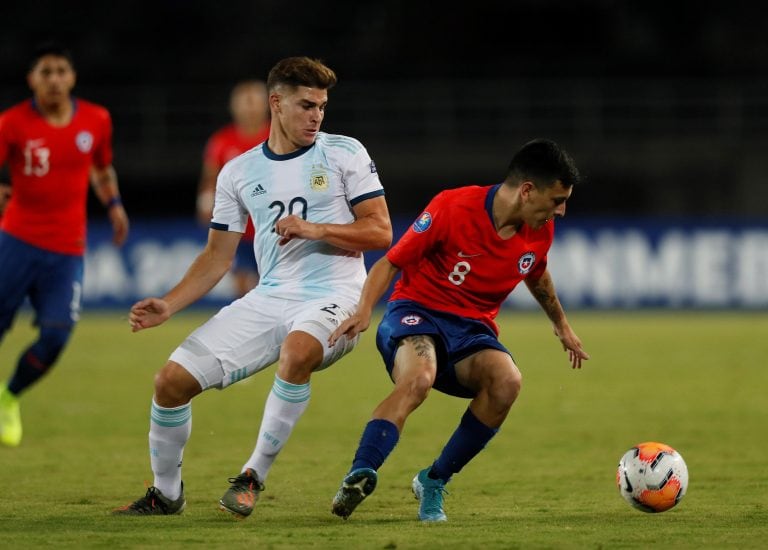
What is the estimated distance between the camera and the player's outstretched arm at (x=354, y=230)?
19.1 feet

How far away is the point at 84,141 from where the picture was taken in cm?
895

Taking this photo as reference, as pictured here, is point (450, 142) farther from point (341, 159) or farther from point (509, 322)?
point (341, 159)

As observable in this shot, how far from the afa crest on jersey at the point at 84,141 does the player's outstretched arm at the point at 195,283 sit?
2855mm

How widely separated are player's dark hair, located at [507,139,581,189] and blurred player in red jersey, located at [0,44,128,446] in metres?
3.81

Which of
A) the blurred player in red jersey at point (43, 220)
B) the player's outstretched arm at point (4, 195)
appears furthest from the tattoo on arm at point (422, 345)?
the player's outstretched arm at point (4, 195)

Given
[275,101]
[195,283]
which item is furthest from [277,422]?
[275,101]

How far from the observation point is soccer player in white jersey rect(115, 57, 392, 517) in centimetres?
592

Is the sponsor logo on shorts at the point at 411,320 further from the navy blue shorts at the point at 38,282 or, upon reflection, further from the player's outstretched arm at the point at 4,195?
the player's outstretched arm at the point at 4,195

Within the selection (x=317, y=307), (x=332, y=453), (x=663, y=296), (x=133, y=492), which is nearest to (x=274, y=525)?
(x=317, y=307)

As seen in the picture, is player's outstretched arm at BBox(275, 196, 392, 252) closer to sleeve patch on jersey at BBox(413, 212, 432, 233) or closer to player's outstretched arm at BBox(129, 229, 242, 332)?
sleeve patch on jersey at BBox(413, 212, 432, 233)

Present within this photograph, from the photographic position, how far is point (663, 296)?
20.2m

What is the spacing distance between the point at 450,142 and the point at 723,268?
6264mm

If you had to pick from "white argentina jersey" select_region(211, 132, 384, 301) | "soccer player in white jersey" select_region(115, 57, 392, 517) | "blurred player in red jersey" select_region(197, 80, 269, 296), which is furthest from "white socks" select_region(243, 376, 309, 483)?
"blurred player in red jersey" select_region(197, 80, 269, 296)

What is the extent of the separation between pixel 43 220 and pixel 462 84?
56.7ft
